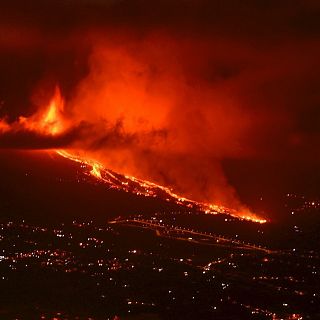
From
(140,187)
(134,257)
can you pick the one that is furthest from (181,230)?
(134,257)

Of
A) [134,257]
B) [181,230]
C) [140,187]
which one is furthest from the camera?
[140,187]

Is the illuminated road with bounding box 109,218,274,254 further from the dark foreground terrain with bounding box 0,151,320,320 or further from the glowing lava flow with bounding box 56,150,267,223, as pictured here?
the glowing lava flow with bounding box 56,150,267,223

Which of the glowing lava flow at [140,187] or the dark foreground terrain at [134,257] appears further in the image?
the glowing lava flow at [140,187]

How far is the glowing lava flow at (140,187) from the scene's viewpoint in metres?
69.6

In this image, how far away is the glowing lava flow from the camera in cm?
6958

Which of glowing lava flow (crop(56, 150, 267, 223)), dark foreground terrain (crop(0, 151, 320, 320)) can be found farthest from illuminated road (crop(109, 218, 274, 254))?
glowing lava flow (crop(56, 150, 267, 223))

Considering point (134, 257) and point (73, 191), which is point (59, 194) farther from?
point (134, 257)

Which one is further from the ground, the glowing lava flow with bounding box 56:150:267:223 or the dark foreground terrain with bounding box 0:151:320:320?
the glowing lava flow with bounding box 56:150:267:223

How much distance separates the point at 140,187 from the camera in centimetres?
7144

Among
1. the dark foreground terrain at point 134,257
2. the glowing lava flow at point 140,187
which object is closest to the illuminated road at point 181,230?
the dark foreground terrain at point 134,257

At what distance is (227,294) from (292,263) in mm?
13927

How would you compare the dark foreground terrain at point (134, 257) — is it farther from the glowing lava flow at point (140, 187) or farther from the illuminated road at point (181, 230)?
the glowing lava flow at point (140, 187)

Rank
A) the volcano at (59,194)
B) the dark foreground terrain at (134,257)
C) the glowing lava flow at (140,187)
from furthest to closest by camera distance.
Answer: the glowing lava flow at (140,187), the volcano at (59,194), the dark foreground terrain at (134,257)

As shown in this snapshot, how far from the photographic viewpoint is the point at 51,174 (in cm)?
6881
